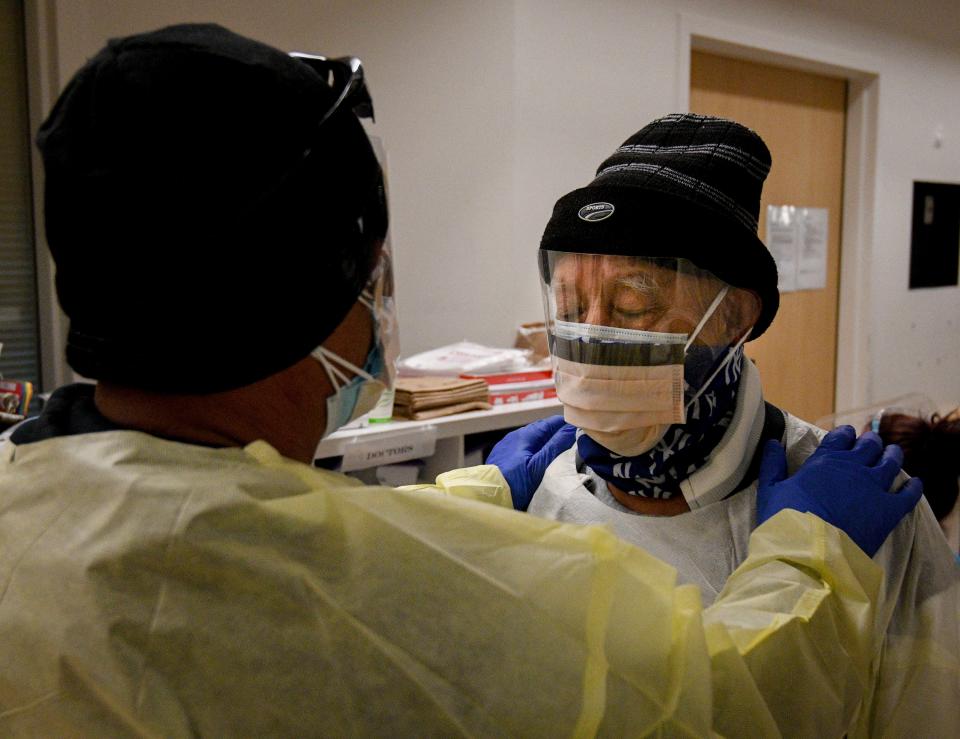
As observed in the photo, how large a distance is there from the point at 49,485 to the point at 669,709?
1.85 ft

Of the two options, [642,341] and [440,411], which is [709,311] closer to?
[642,341]

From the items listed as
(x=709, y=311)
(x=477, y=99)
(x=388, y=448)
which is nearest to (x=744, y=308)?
(x=709, y=311)

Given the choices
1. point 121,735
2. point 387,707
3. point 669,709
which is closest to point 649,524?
point 669,709

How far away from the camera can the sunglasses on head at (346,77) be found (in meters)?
0.78

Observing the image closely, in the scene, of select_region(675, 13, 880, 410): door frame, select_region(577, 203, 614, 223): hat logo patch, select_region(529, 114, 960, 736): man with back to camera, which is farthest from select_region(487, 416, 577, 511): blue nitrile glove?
select_region(675, 13, 880, 410): door frame

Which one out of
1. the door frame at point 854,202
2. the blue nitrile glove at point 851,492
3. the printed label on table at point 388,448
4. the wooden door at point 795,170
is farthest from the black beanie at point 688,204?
the door frame at point 854,202

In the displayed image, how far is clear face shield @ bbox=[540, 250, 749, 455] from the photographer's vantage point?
3.90 feet

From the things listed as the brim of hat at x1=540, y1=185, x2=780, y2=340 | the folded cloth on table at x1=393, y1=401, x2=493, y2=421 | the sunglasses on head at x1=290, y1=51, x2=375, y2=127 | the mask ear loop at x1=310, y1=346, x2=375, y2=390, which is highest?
the sunglasses on head at x1=290, y1=51, x2=375, y2=127

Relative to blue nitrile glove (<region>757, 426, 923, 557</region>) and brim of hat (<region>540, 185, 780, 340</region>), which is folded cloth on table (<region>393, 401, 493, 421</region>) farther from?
blue nitrile glove (<region>757, 426, 923, 557</region>)

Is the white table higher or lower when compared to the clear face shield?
lower

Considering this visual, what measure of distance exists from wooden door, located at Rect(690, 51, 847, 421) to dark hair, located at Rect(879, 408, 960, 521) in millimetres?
2078

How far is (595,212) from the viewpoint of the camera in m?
1.20

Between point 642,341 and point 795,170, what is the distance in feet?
10.4

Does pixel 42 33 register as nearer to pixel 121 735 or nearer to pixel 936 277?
pixel 121 735
